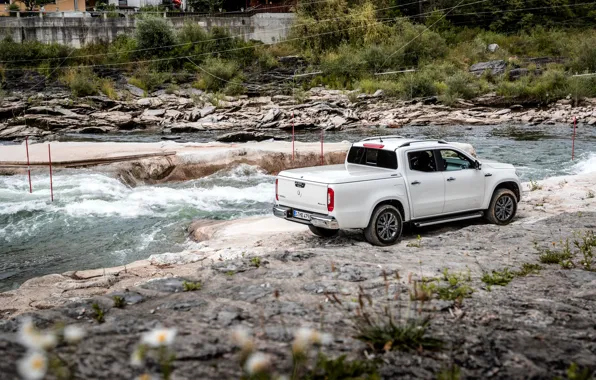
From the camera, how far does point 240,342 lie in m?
5.02

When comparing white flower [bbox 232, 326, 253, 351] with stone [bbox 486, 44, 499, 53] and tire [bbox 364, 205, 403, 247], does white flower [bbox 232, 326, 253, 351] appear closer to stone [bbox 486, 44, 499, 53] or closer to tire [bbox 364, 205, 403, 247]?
tire [bbox 364, 205, 403, 247]

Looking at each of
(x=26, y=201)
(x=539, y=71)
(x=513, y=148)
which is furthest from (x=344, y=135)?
(x=539, y=71)

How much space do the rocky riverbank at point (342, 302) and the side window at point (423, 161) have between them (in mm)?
1151

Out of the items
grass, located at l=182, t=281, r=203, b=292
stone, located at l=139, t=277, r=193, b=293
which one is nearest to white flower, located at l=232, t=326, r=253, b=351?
grass, located at l=182, t=281, r=203, b=292

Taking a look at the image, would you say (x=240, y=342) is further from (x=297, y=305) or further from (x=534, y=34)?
(x=534, y=34)

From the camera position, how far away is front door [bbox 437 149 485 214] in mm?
11172

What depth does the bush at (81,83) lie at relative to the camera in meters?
43.2

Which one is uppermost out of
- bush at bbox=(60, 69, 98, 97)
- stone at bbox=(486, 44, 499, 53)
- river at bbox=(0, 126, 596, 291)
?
stone at bbox=(486, 44, 499, 53)

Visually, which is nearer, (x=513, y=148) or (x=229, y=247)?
(x=229, y=247)

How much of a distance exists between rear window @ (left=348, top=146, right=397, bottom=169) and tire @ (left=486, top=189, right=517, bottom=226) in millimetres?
2301

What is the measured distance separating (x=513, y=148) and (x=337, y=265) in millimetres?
20805

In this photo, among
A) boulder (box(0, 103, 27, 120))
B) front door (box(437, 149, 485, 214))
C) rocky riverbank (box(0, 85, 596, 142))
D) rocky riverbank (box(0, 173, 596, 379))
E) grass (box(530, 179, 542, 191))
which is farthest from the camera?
boulder (box(0, 103, 27, 120))

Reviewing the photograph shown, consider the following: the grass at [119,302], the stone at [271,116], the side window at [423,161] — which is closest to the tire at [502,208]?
the side window at [423,161]

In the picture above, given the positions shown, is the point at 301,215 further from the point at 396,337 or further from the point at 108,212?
the point at 108,212
